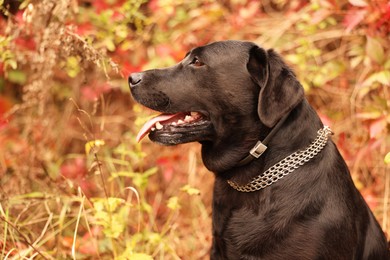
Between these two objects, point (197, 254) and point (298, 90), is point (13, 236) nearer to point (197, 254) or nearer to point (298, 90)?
point (197, 254)

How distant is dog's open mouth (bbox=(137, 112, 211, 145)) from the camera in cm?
285

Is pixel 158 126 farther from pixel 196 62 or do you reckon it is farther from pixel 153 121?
pixel 196 62

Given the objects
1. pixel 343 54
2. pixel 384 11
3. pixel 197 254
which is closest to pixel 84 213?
pixel 197 254

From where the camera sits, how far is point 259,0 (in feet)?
17.7

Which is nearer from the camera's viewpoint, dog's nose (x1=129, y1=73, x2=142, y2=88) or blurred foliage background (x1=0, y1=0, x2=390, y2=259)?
dog's nose (x1=129, y1=73, x2=142, y2=88)

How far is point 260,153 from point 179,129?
0.42 metres

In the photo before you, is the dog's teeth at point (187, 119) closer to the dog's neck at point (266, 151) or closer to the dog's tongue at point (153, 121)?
the dog's tongue at point (153, 121)

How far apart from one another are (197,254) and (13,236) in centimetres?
131

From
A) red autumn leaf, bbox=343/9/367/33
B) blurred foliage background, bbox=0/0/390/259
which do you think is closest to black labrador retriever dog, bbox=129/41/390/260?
blurred foliage background, bbox=0/0/390/259

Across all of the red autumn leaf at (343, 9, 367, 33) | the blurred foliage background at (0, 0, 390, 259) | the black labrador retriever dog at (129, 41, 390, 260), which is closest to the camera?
the black labrador retriever dog at (129, 41, 390, 260)

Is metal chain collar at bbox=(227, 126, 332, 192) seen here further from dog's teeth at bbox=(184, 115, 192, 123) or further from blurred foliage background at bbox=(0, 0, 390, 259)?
blurred foliage background at bbox=(0, 0, 390, 259)

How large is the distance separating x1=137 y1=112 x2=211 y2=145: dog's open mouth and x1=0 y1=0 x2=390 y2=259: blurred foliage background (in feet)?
1.34

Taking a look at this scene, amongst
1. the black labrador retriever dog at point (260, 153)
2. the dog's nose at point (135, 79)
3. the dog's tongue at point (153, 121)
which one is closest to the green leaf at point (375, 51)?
the black labrador retriever dog at point (260, 153)

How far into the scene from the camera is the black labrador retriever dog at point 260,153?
265 cm
